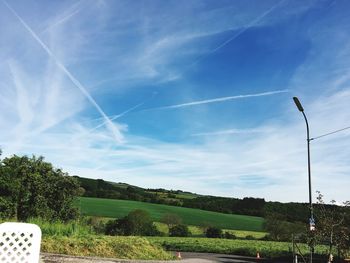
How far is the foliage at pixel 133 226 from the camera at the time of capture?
175 feet

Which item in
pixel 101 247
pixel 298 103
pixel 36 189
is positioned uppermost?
pixel 298 103

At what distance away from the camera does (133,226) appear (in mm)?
56500

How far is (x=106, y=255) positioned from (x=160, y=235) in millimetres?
35998

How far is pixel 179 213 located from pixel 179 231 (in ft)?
60.8

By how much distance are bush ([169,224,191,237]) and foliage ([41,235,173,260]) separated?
34.8 metres

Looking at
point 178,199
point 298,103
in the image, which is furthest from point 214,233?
point 298,103

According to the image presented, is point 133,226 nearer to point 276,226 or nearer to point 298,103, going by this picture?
point 276,226

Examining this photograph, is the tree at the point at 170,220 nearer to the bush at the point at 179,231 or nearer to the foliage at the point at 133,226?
the bush at the point at 179,231

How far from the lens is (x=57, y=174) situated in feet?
145

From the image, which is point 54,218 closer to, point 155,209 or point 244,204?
point 155,209

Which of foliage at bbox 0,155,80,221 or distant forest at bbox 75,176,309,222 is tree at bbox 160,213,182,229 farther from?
foliage at bbox 0,155,80,221

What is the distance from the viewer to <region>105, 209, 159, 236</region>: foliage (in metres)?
53.4

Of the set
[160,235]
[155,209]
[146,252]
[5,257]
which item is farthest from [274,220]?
[5,257]

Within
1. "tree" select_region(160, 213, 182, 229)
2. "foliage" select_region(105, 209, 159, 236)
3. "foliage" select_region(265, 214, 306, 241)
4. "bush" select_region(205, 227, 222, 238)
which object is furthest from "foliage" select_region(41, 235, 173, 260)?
"tree" select_region(160, 213, 182, 229)
